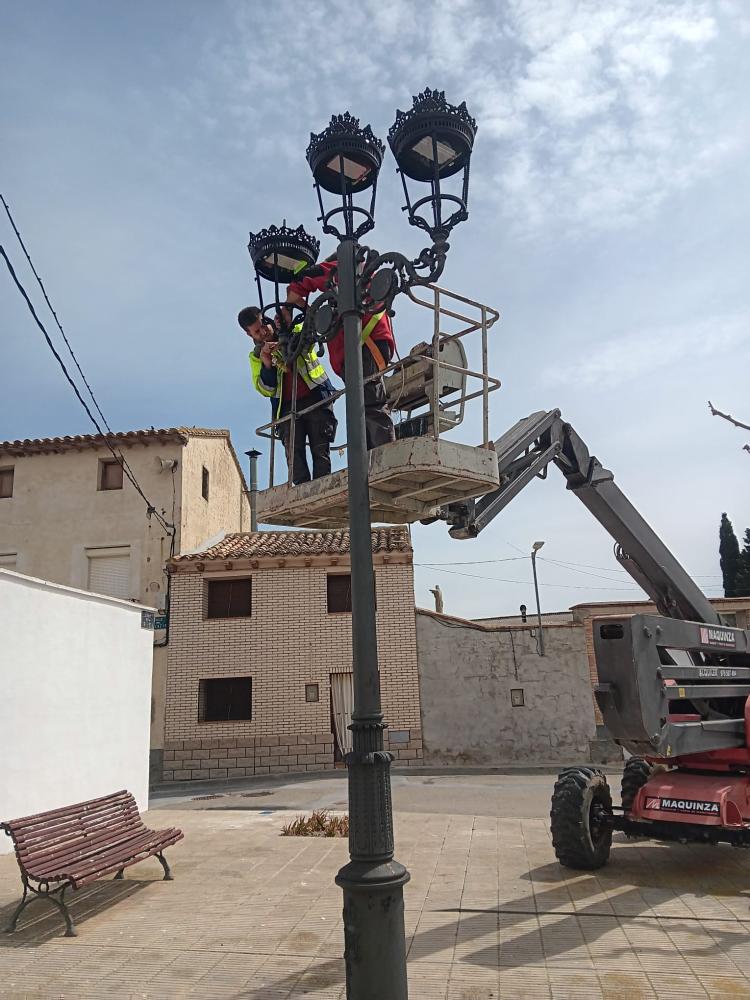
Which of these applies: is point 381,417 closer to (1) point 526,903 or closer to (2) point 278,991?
(2) point 278,991

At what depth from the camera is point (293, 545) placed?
20281 mm

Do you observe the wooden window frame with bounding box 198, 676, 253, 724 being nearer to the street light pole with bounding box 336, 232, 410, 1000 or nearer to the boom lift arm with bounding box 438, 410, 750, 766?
the boom lift arm with bounding box 438, 410, 750, 766

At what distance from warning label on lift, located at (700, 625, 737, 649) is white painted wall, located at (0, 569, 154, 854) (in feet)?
24.4

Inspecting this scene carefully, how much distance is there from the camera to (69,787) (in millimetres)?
9570

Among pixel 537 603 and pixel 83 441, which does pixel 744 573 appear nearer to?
pixel 537 603

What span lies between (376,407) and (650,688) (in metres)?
3.39

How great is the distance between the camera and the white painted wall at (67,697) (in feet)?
28.6

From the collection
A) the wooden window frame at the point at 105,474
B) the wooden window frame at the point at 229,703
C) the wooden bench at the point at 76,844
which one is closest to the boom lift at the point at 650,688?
the wooden bench at the point at 76,844

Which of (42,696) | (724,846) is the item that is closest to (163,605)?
(42,696)

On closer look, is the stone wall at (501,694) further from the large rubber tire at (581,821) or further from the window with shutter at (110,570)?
the large rubber tire at (581,821)

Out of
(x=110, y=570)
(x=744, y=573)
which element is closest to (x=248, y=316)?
(x=110, y=570)

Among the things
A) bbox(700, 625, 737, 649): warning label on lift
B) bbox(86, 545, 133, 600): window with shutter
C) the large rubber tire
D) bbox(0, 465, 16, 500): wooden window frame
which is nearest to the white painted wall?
the large rubber tire

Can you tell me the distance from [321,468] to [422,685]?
13729mm

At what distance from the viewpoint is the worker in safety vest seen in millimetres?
5801
